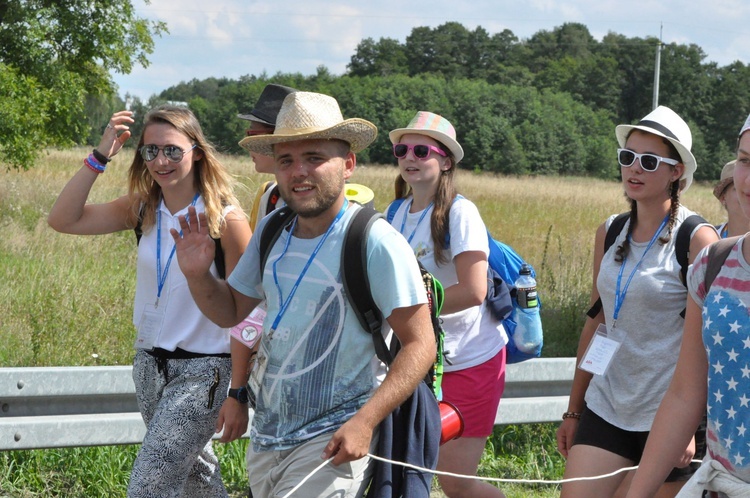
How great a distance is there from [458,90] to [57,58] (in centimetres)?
5392

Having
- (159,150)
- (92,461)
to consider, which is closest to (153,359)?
(159,150)

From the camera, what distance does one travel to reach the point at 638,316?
11.6 ft

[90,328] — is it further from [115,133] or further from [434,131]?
[434,131]

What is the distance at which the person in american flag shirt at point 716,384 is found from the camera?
2240 mm

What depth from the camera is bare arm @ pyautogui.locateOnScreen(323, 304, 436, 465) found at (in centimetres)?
270

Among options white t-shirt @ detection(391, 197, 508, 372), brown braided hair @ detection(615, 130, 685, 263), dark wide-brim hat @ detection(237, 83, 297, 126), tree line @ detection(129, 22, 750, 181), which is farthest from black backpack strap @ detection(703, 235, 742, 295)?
tree line @ detection(129, 22, 750, 181)

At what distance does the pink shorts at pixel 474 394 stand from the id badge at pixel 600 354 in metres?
0.78

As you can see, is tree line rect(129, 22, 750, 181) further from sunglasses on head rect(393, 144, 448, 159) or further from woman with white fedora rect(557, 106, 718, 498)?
woman with white fedora rect(557, 106, 718, 498)

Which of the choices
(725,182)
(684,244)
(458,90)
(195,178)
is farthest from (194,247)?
(458,90)

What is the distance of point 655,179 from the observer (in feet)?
11.9

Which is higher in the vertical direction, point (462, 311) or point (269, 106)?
point (269, 106)

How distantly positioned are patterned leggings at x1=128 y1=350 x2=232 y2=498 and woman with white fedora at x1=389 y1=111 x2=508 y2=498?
1.07 m

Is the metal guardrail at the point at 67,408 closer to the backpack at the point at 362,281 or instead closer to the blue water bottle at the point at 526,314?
the blue water bottle at the point at 526,314

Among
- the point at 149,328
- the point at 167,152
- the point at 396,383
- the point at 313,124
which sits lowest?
the point at 149,328
